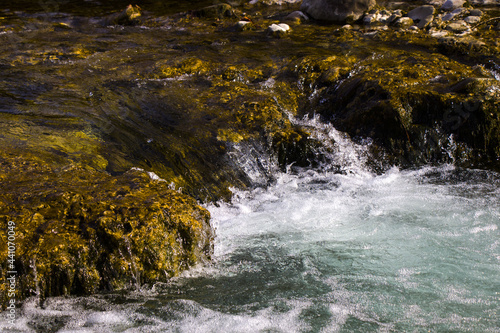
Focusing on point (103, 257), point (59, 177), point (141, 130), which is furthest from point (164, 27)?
point (103, 257)

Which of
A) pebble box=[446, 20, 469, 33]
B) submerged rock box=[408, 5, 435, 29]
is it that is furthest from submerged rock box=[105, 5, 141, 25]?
pebble box=[446, 20, 469, 33]

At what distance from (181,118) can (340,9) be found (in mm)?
6897

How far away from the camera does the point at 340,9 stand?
10.7 meters

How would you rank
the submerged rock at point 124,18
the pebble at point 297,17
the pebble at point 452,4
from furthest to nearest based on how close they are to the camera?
1. the pebble at point 452,4
2. the pebble at point 297,17
3. the submerged rock at point 124,18

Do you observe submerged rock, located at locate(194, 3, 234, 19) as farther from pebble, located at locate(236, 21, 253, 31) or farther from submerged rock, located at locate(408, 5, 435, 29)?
submerged rock, located at locate(408, 5, 435, 29)

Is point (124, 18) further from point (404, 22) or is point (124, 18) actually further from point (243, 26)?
point (404, 22)

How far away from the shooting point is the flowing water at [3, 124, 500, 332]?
2812 millimetres

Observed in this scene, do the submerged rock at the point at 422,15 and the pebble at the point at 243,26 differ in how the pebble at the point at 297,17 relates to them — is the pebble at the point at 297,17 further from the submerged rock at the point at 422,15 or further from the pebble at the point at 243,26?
the submerged rock at the point at 422,15

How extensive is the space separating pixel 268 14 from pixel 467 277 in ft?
32.5

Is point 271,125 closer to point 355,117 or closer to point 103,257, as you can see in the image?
point 355,117

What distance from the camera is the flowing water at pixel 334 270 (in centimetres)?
281

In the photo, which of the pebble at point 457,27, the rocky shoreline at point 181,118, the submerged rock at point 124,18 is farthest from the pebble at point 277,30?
the pebble at point 457,27

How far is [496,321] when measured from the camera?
2801mm

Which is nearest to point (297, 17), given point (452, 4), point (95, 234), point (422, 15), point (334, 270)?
point (422, 15)
